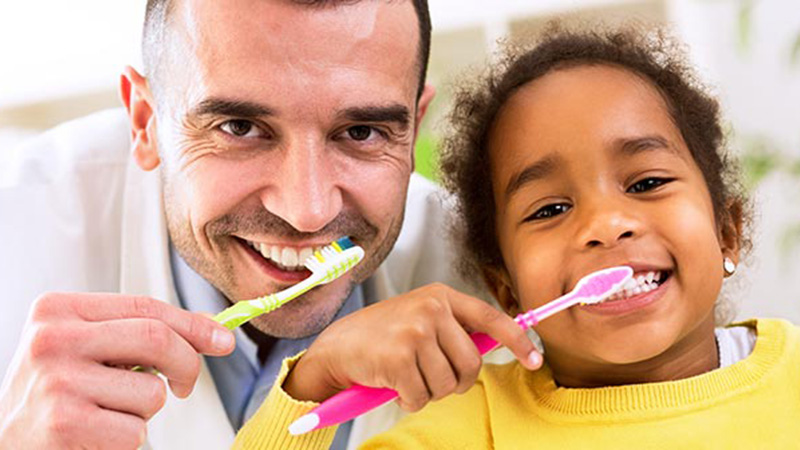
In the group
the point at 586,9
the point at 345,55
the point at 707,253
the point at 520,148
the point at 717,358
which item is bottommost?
the point at 717,358

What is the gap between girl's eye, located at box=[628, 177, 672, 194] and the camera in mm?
1142

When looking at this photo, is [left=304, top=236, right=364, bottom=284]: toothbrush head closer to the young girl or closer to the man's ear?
the young girl

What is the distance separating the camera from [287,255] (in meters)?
1.20

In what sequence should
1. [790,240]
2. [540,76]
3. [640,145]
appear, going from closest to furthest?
[640,145] → [540,76] → [790,240]

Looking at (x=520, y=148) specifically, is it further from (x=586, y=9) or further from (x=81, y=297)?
(x=586, y=9)

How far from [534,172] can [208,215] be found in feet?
1.30

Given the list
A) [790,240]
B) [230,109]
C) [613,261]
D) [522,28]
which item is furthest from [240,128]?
[790,240]

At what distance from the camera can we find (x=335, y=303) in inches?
50.8

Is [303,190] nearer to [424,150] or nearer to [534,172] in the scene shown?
[534,172]

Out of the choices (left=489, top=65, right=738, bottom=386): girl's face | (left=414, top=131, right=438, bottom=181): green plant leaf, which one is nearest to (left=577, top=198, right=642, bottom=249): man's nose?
(left=489, top=65, right=738, bottom=386): girl's face

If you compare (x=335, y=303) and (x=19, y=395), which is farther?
(x=335, y=303)

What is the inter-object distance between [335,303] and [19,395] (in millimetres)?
452

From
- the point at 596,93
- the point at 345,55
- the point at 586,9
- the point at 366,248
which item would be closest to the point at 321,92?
the point at 345,55

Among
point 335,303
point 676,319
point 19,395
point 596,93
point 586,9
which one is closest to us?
point 19,395
